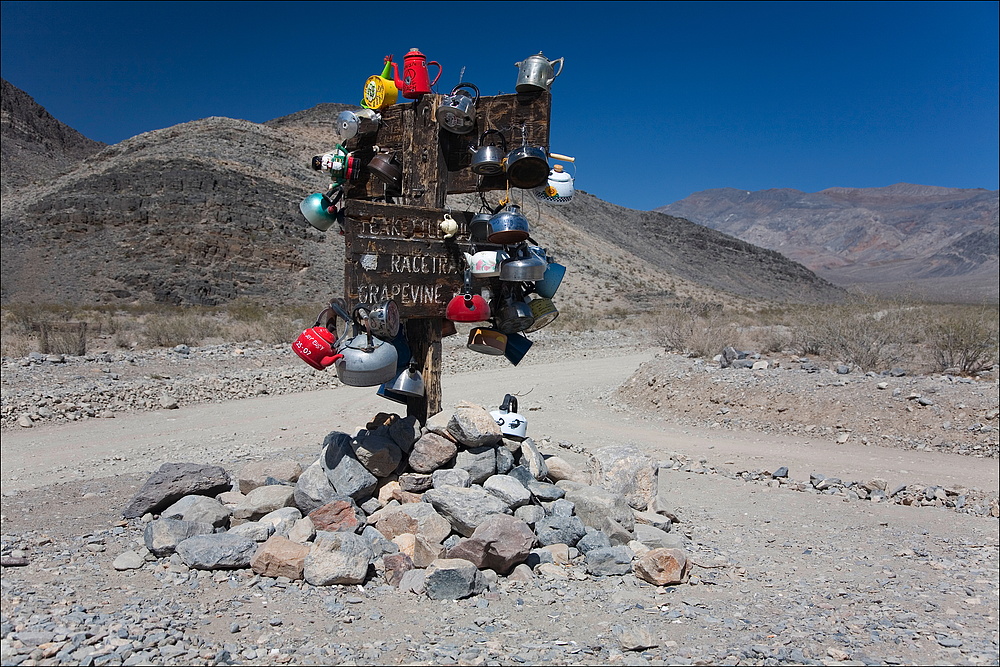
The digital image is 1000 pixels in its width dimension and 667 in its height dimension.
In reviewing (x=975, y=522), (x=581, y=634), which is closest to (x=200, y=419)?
(x=581, y=634)

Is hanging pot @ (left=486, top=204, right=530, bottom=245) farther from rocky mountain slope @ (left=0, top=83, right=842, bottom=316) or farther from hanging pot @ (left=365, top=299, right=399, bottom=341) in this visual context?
rocky mountain slope @ (left=0, top=83, right=842, bottom=316)

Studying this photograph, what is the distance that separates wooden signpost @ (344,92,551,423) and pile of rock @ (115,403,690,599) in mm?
527

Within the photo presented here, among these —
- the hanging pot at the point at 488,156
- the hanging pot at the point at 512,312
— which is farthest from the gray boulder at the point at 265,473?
the hanging pot at the point at 488,156

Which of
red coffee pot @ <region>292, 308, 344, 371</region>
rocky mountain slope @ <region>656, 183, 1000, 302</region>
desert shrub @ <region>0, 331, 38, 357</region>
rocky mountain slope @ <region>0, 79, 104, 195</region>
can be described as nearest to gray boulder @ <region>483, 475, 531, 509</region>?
red coffee pot @ <region>292, 308, 344, 371</region>

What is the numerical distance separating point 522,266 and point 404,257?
818mm

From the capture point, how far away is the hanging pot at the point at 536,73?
4906 mm

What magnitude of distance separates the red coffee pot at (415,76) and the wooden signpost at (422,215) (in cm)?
8

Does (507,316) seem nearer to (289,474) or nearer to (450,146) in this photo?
(450,146)

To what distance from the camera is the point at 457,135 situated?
5.21m

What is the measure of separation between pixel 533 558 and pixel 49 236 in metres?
41.7

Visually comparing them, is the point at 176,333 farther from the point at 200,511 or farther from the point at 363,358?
the point at 363,358

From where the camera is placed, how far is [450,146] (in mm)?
5227

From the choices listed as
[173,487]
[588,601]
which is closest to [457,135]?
[173,487]

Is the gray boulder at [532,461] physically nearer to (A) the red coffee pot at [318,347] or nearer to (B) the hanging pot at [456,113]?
(A) the red coffee pot at [318,347]
